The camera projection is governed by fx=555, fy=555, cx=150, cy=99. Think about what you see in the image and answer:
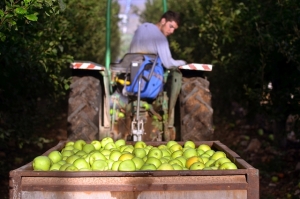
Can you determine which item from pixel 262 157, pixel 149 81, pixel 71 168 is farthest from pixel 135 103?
pixel 71 168

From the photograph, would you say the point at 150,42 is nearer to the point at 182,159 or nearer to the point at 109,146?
the point at 109,146

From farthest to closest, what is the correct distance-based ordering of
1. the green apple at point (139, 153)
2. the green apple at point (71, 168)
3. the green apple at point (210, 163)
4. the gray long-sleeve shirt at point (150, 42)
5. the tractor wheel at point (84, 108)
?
the gray long-sleeve shirt at point (150, 42) < the tractor wheel at point (84, 108) < the green apple at point (139, 153) < the green apple at point (210, 163) < the green apple at point (71, 168)

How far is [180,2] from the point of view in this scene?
15.8 metres

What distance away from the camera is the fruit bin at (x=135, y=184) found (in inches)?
136

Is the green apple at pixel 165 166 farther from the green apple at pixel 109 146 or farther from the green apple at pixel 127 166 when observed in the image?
the green apple at pixel 109 146

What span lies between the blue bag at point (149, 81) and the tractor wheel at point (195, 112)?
1.21 ft

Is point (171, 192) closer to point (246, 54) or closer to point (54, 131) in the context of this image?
point (246, 54)

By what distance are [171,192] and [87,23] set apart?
26.3ft

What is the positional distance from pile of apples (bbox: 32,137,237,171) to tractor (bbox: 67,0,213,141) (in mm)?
1803

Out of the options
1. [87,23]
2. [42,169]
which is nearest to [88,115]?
[42,169]

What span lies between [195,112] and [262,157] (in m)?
2.73

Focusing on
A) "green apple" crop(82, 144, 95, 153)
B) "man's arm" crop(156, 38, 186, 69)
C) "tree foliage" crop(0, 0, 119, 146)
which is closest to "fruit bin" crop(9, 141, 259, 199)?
"green apple" crop(82, 144, 95, 153)

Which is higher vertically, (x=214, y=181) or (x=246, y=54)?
(x=246, y=54)

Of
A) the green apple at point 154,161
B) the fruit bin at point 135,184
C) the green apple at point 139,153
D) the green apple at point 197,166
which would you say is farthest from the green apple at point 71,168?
the green apple at point 197,166
